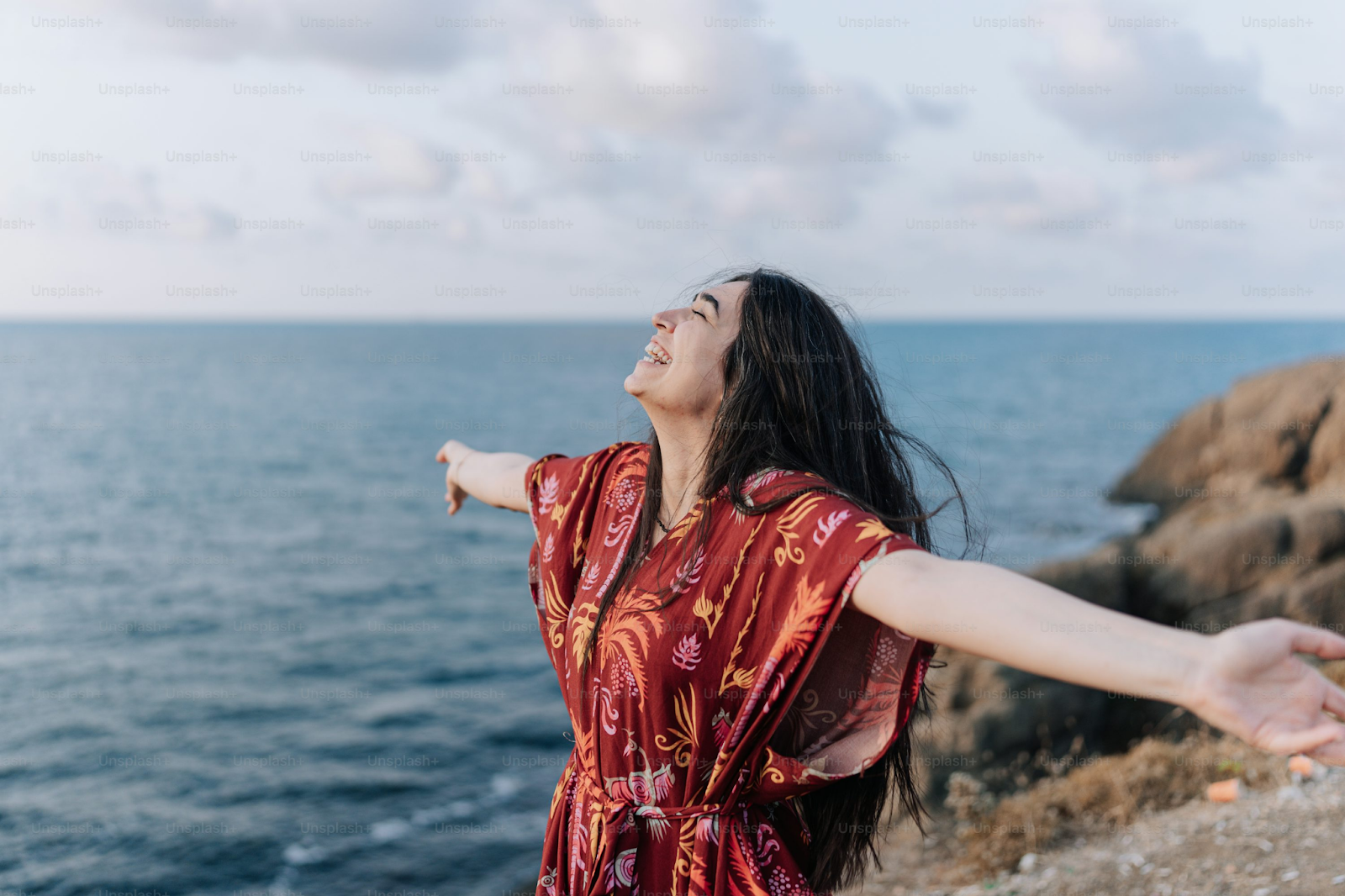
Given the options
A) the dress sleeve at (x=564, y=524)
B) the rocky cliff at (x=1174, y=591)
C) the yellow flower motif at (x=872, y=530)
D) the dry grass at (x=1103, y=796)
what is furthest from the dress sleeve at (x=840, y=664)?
the dry grass at (x=1103, y=796)

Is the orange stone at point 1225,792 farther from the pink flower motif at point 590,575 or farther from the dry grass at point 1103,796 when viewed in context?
the pink flower motif at point 590,575

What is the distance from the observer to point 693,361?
246cm

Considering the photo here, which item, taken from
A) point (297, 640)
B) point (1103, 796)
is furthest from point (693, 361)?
point (297, 640)

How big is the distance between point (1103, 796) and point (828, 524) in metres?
4.98

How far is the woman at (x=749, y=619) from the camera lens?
2080mm

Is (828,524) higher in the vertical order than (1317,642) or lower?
higher

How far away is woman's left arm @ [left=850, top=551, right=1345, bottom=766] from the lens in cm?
146

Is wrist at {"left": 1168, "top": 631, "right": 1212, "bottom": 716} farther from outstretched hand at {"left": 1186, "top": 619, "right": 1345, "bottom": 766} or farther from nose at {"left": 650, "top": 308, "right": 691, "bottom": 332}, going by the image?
nose at {"left": 650, "top": 308, "right": 691, "bottom": 332}

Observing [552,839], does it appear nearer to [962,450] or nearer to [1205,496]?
[1205,496]

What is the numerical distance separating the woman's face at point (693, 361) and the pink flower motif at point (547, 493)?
0.60 metres

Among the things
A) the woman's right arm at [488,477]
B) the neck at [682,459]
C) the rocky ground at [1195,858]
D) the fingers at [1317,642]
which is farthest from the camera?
the rocky ground at [1195,858]

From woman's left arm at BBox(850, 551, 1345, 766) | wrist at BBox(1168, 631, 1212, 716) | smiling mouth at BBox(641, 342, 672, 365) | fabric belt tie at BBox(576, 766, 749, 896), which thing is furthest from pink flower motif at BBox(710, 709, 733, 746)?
wrist at BBox(1168, 631, 1212, 716)

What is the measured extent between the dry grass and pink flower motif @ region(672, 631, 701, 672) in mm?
4110

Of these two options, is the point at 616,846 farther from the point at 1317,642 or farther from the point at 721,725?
the point at 1317,642
